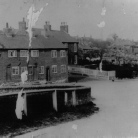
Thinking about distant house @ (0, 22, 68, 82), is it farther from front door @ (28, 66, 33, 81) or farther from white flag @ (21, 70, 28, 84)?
white flag @ (21, 70, 28, 84)

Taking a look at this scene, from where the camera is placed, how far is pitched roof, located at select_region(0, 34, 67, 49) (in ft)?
105

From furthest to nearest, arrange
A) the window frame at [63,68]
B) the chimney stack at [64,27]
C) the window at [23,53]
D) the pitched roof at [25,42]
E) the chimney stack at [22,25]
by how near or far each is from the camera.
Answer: the chimney stack at [64,27] → the chimney stack at [22,25] → the window frame at [63,68] → the window at [23,53] → the pitched roof at [25,42]

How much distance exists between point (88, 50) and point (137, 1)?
41.9 m

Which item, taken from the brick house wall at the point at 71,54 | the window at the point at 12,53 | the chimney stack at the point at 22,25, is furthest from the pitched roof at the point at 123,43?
the window at the point at 12,53

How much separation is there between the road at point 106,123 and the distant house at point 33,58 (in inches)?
299

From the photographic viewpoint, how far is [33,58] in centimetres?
3391

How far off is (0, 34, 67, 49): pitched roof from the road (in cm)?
931

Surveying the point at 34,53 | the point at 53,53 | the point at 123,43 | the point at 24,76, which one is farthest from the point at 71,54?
the point at 123,43

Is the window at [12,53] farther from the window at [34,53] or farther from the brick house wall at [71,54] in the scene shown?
the brick house wall at [71,54]

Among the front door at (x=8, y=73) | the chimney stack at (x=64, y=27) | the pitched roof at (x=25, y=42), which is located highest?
the chimney stack at (x=64, y=27)

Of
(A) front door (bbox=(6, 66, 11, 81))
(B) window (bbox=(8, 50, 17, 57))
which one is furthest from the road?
(B) window (bbox=(8, 50, 17, 57))

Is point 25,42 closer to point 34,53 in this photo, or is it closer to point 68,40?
point 34,53

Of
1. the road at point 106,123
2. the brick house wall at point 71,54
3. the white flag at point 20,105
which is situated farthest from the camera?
the brick house wall at point 71,54

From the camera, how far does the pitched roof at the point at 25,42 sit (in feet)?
105
